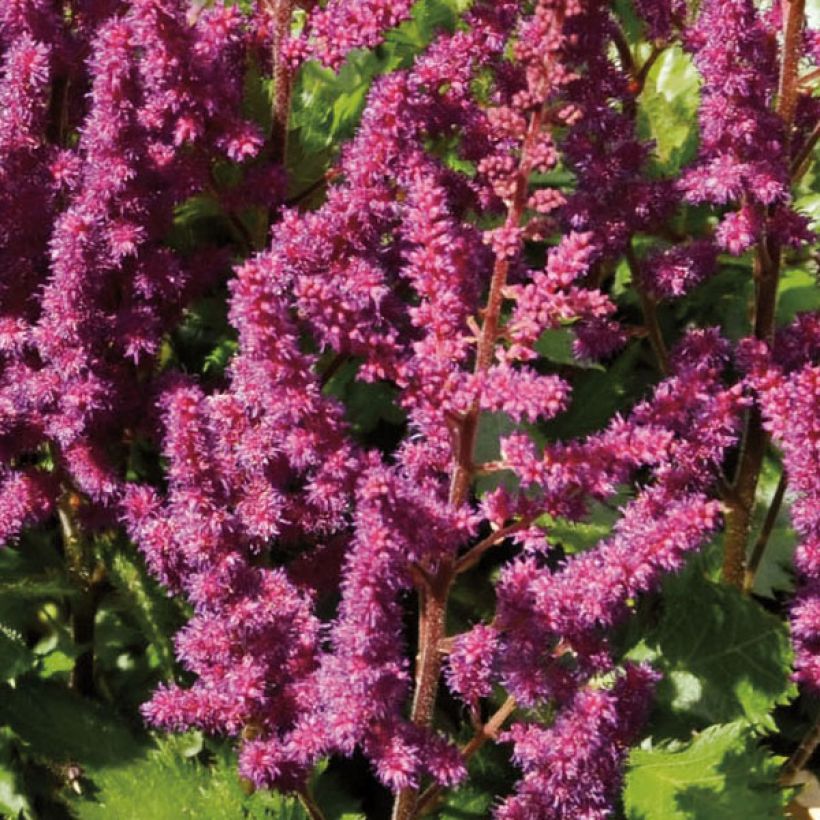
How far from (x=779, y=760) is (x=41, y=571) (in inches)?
39.5

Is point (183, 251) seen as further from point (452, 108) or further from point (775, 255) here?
point (775, 255)

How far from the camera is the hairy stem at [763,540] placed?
174 centimetres

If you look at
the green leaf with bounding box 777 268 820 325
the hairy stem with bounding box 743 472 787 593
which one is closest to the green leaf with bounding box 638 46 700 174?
the green leaf with bounding box 777 268 820 325

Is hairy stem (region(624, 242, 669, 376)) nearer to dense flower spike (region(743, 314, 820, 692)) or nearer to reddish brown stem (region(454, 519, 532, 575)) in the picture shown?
dense flower spike (region(743, 314, 820, 692))

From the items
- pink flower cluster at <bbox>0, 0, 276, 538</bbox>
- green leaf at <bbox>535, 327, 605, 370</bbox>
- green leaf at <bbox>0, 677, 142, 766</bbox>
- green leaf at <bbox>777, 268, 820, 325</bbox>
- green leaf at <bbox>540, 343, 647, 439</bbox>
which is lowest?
green leaf at <bbox>0, 677, 142, 766</bbox>

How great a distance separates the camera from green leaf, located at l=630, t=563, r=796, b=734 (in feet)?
5.62

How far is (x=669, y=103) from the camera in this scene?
2.28 meters

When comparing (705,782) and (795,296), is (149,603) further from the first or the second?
(795,296)

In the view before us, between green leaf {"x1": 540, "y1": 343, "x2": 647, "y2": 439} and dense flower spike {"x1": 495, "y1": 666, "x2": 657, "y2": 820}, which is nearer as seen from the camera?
dense flower spike {"x1": 495, "y1": 666, "x2": 657, "y2": 820}

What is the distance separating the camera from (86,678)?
186 centimetres

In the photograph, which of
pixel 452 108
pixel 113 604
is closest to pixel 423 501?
pixel 452 108

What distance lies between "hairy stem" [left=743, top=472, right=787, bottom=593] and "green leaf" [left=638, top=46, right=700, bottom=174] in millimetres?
686

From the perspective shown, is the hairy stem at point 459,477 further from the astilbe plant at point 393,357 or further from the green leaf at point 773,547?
the green leaf at point 773,547

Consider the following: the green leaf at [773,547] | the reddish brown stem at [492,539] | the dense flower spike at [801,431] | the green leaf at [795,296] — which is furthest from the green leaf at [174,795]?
the green leaf at [795,296]
